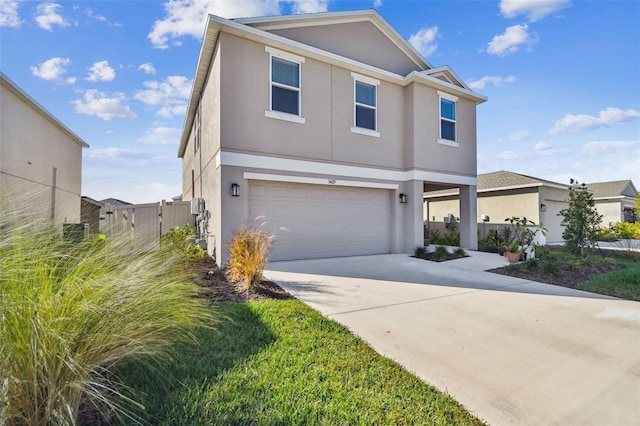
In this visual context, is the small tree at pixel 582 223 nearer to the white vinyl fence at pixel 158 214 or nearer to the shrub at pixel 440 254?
the shrub at pixel 440 254

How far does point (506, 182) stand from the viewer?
1661 centimetres

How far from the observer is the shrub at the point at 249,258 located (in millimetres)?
5469

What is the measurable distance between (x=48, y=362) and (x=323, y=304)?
11.6 feet

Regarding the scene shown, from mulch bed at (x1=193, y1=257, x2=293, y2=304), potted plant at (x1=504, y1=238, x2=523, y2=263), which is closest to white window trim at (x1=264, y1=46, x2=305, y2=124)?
mulch bed at (x1=193, y1=257, x2=293, y2=304)

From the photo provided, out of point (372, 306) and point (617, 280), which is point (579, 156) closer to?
point (617, 280)

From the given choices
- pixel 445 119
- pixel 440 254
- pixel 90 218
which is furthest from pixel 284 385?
pixel 445 119

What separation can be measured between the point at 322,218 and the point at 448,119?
6.73 meters

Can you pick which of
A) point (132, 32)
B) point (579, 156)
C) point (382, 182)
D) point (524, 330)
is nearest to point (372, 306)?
point (524, 330)

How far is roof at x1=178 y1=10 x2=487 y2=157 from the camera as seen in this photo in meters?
7.75

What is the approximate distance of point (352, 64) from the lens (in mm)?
9422

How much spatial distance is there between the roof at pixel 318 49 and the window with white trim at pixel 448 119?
0.33 meters

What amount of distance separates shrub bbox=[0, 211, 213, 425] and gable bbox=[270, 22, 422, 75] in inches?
333

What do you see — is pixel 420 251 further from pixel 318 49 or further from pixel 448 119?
pixel 318 49

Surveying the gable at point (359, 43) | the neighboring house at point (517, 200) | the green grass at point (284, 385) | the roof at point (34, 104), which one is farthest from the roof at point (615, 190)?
the roof at point (34, 104)
